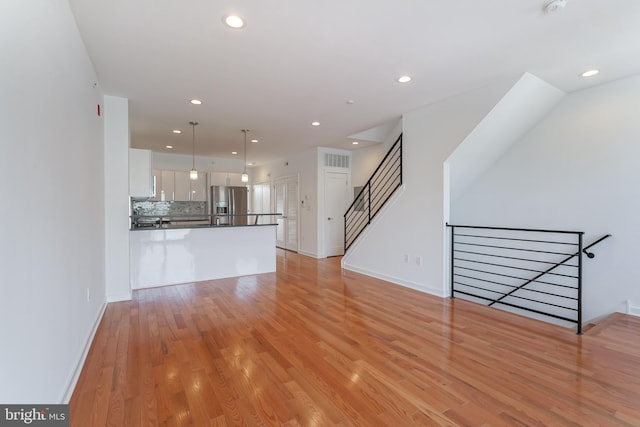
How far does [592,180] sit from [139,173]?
6248 mm

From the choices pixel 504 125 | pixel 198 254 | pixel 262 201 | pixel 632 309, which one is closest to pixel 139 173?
pixel 198 254

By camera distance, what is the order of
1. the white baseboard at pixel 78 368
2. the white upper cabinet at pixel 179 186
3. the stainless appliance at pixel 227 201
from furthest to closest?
the stainless appliance at pixel 227 201, the white upper cabinet at pixel 179 186, the white baseboard at pixel 78 368

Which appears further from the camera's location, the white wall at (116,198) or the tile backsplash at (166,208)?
the tile backsplash at (166,208)

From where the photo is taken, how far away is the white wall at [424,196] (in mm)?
3770

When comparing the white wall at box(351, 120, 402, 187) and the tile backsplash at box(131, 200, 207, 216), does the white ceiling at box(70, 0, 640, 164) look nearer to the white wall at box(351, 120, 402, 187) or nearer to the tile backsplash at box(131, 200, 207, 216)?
the white wall at box(351, 120, 402, 187)

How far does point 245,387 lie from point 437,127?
393cm

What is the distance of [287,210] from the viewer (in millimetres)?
8273

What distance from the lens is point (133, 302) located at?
380cm

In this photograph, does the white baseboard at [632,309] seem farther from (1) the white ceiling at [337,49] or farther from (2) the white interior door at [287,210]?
(2) the white interior door at [287,210]

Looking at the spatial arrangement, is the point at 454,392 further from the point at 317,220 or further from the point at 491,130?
the point at 317,220

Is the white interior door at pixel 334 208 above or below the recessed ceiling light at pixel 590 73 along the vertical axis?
below

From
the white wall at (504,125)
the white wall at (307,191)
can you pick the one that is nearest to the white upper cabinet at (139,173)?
the white wall at (307,191)

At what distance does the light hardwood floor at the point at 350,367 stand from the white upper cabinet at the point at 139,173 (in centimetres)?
160

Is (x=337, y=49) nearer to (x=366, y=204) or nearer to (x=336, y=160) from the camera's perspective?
(x=366, y=204)
